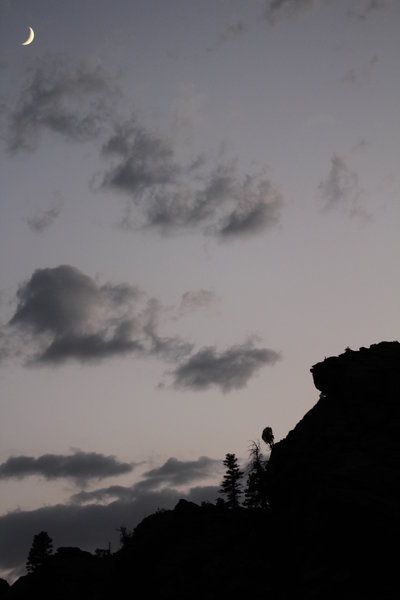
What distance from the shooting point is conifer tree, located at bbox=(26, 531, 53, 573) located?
278 feet

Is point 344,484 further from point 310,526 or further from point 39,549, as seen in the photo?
point 39,549

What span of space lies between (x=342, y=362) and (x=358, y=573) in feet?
54.5

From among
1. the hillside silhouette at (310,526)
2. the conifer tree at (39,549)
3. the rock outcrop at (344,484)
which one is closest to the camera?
the rock outcrop at (344,484)

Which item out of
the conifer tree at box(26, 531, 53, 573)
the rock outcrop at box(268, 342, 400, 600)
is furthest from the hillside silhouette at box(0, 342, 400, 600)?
the conifer tree at box(26, 531, 53, 573)

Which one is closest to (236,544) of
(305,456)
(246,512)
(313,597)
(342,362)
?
(246,512)

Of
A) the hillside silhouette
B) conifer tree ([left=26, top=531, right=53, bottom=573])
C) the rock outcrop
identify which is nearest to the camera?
the rock outcrop

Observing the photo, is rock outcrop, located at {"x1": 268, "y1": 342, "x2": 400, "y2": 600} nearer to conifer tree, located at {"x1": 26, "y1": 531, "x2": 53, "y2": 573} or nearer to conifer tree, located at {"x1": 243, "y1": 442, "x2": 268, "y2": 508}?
conifer tree, located at {"x1": 243, "y1": 442, "x2": 268, "y2": 508}

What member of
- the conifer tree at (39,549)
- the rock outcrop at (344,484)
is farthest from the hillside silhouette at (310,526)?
the conifer tree at (39,549)

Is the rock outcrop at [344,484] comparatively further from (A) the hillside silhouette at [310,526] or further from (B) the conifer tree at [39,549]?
(B) the conifer tree at [39,549]

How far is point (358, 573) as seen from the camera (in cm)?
2944

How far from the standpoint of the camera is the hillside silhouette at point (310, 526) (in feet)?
100

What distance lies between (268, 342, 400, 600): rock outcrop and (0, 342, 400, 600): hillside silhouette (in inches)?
2.4

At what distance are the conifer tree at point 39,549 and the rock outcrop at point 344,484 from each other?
5913 centimetres

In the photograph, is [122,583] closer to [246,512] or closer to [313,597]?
[246,512]
